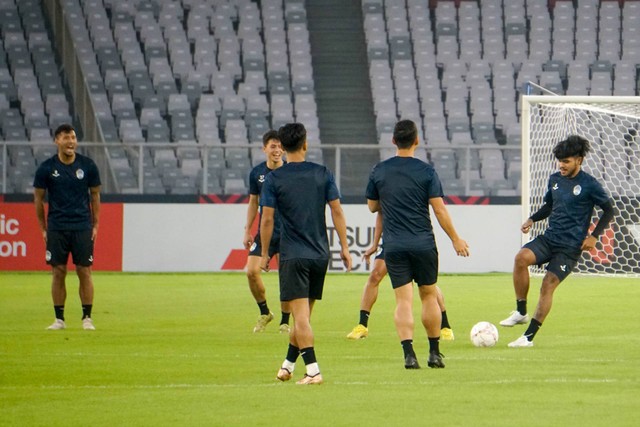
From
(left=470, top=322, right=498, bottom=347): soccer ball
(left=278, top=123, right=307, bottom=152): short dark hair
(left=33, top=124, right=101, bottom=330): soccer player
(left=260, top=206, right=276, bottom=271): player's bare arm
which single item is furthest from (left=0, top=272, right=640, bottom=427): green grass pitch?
(left=278, top=123, right=307, bottom=152): short dark hair

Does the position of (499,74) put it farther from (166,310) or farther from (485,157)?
(166,310)

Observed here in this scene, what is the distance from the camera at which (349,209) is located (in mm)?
25469

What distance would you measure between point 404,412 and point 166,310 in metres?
9.70

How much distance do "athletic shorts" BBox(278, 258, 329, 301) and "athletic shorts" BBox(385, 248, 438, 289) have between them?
0.95 metres

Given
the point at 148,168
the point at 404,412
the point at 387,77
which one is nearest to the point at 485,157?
the point at 148,168

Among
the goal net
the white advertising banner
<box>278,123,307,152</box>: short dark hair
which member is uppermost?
<box>278,123,307,152</box>: short dark hair

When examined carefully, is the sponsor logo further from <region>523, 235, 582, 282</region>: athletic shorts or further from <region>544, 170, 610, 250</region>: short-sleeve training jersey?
<region>544, 170, 610, 250</region>: short-sleeve training jersey

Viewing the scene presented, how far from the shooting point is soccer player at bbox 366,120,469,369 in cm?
1076

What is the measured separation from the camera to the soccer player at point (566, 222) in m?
12.8

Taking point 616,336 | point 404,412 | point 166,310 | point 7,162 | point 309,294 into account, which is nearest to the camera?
point 404,412

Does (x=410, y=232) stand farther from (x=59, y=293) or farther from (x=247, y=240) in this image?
(x=59, y=293)

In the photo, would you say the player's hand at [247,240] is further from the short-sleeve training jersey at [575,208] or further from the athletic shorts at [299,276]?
the athletic shorts at [299,276]

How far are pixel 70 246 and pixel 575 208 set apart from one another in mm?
5197

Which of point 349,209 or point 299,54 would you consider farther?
point 299,54
